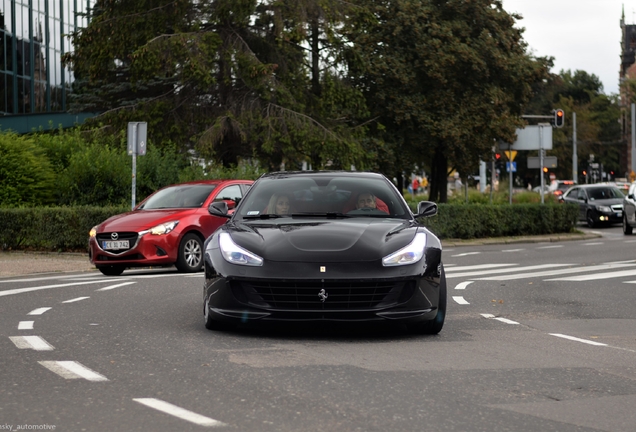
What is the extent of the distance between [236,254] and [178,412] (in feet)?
10.5

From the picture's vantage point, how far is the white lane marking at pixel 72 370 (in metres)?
7.13

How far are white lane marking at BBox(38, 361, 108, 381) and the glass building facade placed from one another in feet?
138

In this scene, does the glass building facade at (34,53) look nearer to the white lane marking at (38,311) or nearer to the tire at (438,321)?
the white lane marking at (38,311)

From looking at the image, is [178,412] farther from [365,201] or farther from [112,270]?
[112,270]

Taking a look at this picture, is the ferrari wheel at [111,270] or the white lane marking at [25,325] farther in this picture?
the ferrari wheel at [111,270]

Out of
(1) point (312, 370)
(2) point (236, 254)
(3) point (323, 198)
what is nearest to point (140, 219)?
(3) point (323, 198)

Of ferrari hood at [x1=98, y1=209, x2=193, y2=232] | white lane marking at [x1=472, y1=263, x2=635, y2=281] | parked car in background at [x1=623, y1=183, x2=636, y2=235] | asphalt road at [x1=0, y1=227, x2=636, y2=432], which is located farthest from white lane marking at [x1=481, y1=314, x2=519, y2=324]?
parked car in background at [x1=623, y1=183, x2=636, y2=235]

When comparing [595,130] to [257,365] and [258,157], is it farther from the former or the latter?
[257,365]

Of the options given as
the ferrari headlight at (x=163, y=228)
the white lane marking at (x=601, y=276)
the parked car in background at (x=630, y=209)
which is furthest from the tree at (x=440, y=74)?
the ferrari headlight at (x=163, y=228)

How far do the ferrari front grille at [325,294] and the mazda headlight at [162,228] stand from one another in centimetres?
876

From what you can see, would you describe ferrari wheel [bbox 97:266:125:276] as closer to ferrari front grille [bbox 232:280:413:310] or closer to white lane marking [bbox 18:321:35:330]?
white lane marking [bbox 18:321:35:330]

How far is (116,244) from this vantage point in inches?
687

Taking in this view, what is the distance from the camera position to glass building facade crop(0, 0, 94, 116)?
51.2 m

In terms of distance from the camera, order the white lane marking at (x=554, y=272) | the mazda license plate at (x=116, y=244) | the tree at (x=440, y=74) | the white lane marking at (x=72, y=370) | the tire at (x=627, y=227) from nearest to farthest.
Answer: the white lane marking at (x=72, y=370), the white lane marking at (x=554, y=272), the mazda license plate at (x=116, y=244), the tire at (x=627, y=227), the tree at (x=440, y=74)
